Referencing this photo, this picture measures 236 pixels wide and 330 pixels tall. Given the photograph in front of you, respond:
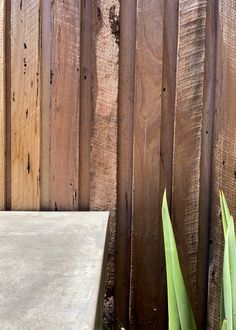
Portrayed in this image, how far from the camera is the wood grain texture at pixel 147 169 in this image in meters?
1.28

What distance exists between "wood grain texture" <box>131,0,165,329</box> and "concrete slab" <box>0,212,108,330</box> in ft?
0.57

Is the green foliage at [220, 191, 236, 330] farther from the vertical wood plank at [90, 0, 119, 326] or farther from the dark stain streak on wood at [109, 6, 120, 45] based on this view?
the dark stain streak on wood at [109, 6, 120, 45]

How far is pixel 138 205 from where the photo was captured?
132 centimetres

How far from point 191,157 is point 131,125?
8.9 inches

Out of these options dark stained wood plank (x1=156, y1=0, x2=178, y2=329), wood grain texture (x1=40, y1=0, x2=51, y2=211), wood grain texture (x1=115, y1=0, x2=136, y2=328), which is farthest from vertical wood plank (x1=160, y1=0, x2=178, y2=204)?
wood grain texture (x1=40, y1=0, x2=51, y2=211)

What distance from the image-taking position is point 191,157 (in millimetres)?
1299

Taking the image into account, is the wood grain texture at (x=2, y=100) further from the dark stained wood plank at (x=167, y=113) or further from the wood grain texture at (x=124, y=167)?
the dark stained wood plank at (x=167, y=113)

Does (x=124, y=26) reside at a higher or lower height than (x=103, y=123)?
higher

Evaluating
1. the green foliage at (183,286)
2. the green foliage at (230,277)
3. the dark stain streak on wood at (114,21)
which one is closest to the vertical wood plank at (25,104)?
the dark stain streak on wood at (114,21)

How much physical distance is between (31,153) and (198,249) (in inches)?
25.6

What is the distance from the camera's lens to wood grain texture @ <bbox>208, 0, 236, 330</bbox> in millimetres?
1268

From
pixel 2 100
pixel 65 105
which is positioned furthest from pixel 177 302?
pixel 2 100

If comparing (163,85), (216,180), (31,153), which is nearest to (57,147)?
(31,153)

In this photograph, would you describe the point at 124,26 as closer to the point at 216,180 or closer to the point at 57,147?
the point at 57,147
